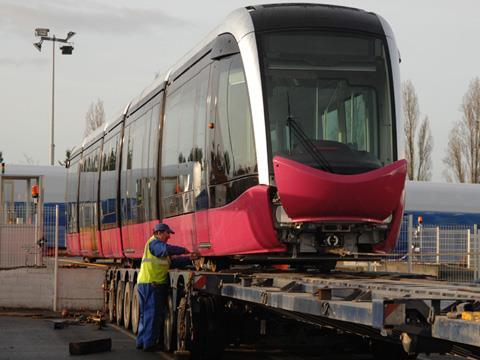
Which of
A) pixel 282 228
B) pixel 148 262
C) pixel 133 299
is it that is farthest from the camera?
pixel 133 299

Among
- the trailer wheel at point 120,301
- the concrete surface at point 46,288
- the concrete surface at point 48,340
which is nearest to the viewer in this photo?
the concrete surface at point 48,340

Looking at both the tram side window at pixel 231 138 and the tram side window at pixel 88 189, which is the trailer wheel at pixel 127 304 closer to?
the tram side window at pixel 231 138

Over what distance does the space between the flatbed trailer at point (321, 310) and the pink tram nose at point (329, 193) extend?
67 cm

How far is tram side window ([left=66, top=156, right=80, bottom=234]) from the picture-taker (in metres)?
29.6

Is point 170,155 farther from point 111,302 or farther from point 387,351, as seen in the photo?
point 111,302

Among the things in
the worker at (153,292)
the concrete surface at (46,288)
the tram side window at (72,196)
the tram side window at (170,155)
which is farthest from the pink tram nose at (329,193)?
the tram side window at (72,196)

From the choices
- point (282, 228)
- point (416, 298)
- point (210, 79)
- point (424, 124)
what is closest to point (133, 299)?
point (210, 79)

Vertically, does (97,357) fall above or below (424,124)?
below

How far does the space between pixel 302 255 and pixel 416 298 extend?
15.7 ft

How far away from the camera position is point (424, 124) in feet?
216

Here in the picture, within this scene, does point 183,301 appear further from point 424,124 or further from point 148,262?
point 424,124

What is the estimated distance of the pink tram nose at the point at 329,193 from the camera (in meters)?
11.1

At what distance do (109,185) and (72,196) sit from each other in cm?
828

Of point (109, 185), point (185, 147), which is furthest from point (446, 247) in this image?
point (185, 147)
